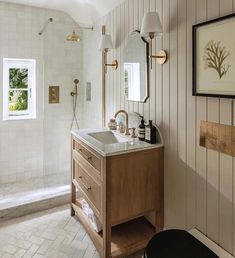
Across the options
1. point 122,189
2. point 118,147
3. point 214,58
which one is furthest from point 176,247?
point 214,58

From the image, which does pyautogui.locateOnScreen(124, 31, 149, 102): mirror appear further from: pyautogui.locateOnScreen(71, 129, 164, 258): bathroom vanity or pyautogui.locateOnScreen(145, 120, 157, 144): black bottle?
pyautogui.locateOnScreen(71, 129, 164, 258): bathroom vanity

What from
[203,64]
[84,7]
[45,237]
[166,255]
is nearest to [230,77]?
[203,64]

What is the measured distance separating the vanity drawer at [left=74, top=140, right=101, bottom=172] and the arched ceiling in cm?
153

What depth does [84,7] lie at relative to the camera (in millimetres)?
3064

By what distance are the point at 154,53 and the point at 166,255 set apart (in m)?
1.49

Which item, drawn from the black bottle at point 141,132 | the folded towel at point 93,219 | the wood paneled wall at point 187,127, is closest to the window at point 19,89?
the folded towel at point 93,219

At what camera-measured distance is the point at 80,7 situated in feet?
10.2

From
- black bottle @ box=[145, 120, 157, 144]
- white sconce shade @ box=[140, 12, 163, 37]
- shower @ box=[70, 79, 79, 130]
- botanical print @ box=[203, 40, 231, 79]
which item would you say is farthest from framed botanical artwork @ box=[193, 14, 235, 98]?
shower @ box=[70, 79, 79, 130]

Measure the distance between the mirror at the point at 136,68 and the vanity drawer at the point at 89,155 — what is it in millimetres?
664

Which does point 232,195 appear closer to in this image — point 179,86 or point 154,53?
point 179,86

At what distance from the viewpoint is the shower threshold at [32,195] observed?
2.54 m

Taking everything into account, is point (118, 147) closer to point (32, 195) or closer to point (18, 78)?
point (32, 195)

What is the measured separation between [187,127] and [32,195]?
1.98m

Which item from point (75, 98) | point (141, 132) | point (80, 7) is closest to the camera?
point (141, 132)
